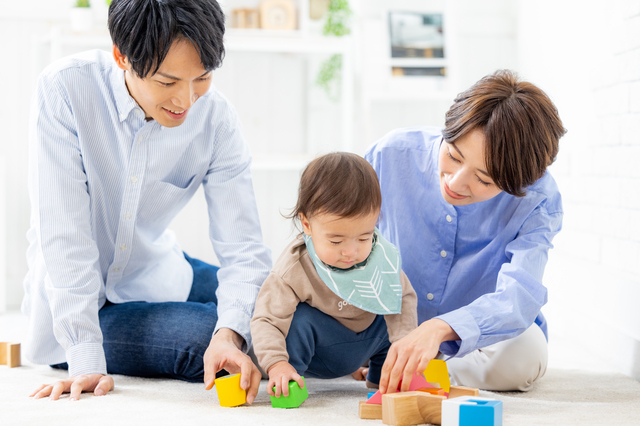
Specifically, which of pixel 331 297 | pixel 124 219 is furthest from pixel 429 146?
pixel 124 219

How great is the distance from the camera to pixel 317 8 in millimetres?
2648

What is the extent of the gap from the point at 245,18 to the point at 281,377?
74.0 inches

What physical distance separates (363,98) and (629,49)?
121 centimetres

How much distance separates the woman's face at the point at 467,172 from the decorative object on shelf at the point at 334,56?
4.92ft

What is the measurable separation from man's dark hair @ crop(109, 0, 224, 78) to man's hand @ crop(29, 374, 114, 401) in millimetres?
614

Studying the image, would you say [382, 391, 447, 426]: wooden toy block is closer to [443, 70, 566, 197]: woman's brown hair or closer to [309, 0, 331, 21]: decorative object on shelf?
[443, 70, 566, 197]: woman's brown hair

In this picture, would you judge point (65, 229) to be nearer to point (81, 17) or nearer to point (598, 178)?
point (81, 17)

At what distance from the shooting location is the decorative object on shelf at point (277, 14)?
8.60 feet

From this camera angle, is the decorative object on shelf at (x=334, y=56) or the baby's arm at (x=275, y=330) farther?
the decorative object on shelf at (x=334, y=56)

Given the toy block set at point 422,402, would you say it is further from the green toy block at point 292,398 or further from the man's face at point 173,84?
the man's face at point 173,84

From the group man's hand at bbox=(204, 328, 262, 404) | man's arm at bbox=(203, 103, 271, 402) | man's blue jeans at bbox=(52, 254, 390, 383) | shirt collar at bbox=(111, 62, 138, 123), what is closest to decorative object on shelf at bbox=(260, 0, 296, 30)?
man's arm at bbox=(203, 103, 271, 402)

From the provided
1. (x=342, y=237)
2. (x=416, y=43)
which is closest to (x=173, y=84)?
(x=342, y=237)

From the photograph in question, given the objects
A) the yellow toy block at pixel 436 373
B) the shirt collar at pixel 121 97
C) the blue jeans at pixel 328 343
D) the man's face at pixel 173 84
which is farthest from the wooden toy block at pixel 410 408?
the shirt collar at pixel 121 97

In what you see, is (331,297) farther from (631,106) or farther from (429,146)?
(631,106)
